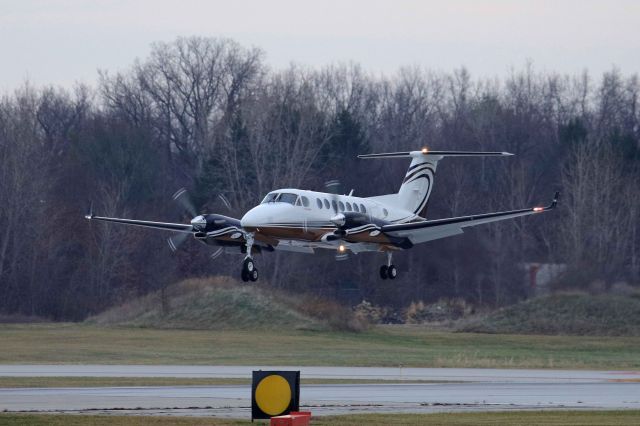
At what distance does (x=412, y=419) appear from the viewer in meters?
31.7

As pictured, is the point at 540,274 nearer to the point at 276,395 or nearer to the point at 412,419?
the point at 412,419

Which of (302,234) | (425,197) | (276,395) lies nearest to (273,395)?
(276,395)

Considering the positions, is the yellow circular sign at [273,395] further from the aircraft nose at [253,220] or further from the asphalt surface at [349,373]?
the asphalt surface at [349,373]

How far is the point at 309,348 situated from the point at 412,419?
32.4 meters

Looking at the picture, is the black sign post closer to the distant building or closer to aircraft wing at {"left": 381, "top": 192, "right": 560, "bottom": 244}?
aircraft wing at {"left": 381, "top": 192, "right": 560, "bottom": 244}

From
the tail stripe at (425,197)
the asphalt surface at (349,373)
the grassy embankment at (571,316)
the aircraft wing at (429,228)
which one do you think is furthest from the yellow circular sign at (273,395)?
the grassy embankment at (571,316)

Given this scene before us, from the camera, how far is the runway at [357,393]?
113ft

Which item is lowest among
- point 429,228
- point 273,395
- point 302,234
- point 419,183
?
point 273,395

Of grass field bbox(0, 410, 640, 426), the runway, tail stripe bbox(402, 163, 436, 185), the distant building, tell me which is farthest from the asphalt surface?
the distant building

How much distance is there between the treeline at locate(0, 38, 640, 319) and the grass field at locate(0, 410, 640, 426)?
2877 cm

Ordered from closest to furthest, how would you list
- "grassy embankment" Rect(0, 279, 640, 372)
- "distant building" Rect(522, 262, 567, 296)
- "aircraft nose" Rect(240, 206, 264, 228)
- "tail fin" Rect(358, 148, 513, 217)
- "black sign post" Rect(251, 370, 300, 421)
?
"black sign post" Rect(251, 370, 300, 421)
"aircraft nose" Rect(240, 206, 264, 228)
"tail fin" Rect(358, 148, 513, 217)
"grassy embankment" Rect(0, 279, 640, 372)
"distant building" Rect(522, 262, 567, 296)

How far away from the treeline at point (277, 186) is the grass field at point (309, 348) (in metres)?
3.43

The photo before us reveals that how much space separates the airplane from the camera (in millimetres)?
45625

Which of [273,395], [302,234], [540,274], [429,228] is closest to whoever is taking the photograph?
[273,395]
